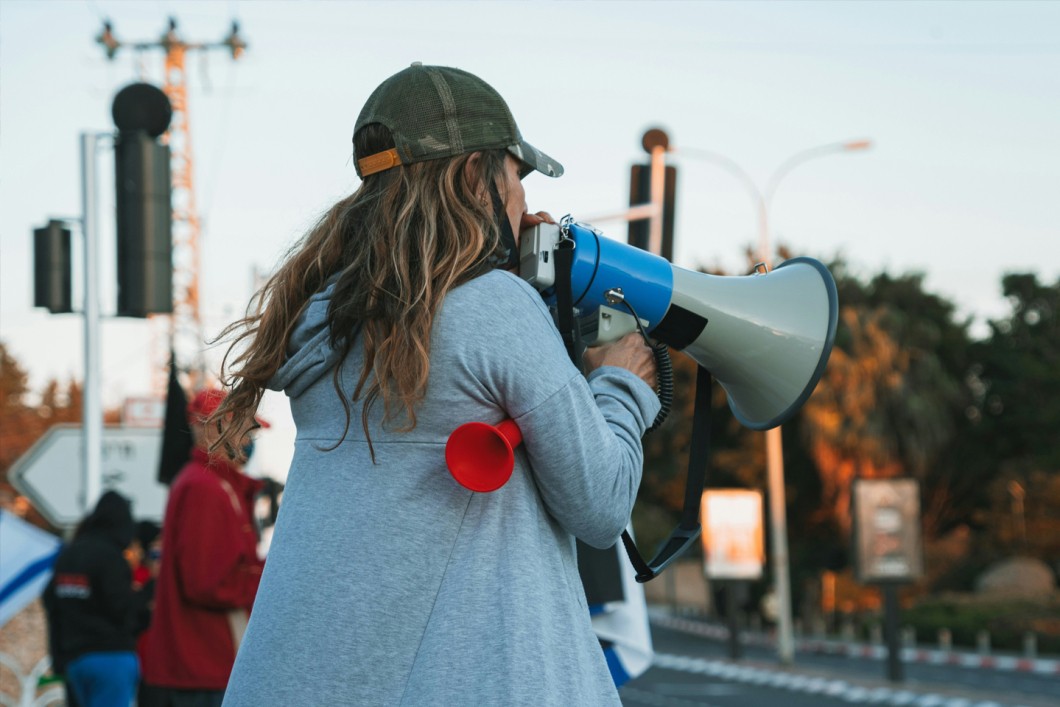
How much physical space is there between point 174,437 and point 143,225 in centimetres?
109

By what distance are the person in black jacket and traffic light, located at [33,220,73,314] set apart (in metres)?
1.47

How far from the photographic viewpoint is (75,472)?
10.2m

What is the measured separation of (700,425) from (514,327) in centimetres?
50

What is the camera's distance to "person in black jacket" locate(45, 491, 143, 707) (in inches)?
277

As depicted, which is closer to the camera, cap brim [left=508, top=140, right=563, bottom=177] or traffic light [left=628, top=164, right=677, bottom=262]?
cap brim [left=508, top=140, right=563, bottom=177]

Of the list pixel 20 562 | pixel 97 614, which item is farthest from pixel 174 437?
pixel 20 562

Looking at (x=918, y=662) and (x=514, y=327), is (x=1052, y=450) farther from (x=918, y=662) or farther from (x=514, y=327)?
(x=514, y=327)

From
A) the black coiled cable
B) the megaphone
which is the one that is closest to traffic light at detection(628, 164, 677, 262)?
the megaphone

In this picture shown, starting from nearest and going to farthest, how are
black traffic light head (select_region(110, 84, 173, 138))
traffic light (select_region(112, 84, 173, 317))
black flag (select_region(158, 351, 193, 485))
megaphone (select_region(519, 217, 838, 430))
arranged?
megaphone (select_region(519, 217, 838, 430)) < black flag (select_region(158, 351, 193, 485)) < traffic light (select_region(112, 84, 173, 317)) < black traffic light head (select_region(110, 84, 173, 138))

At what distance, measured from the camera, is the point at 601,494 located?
Result: 1877 mm

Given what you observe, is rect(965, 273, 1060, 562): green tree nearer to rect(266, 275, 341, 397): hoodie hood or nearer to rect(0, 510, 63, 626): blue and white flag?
rect(0, 510, 63, 626): blue and white flag

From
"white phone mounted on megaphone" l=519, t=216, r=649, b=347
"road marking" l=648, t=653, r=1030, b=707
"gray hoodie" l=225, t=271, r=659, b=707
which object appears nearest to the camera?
"gray hoodie" l=225, t=271, r=659, b=707

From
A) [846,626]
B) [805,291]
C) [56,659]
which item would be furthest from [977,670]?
[805,291]

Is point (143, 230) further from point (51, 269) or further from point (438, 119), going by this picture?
point (438, 119)
